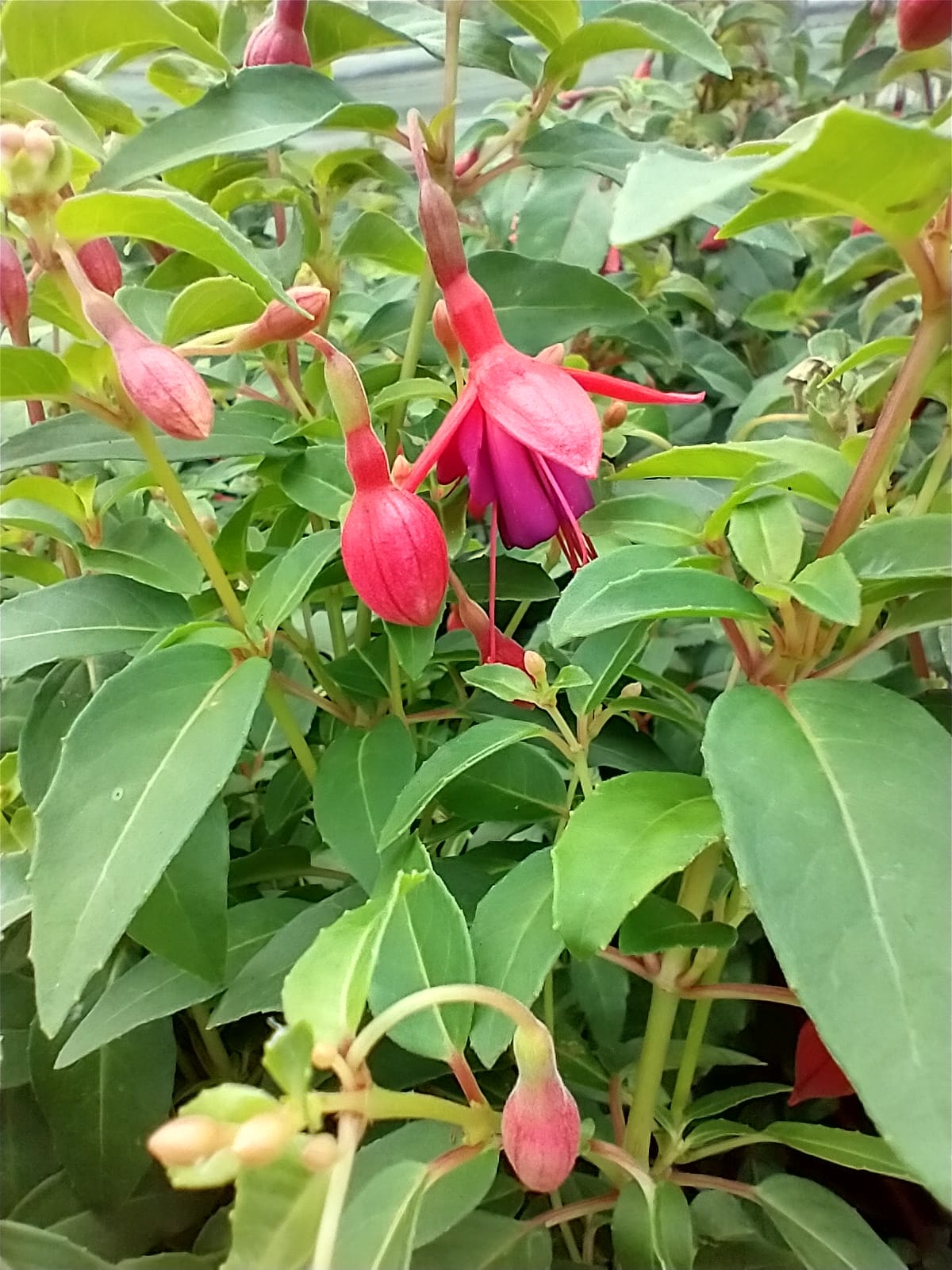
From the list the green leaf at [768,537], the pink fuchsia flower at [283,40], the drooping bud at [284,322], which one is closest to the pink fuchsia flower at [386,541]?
the drooping bud at [284,322]

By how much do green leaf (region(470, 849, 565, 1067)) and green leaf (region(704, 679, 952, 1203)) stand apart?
0.29 feet

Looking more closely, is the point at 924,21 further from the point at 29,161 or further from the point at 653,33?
the point at 29,161

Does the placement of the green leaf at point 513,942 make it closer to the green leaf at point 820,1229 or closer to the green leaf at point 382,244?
the green leaf at point 820,1229

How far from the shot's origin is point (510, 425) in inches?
14.8

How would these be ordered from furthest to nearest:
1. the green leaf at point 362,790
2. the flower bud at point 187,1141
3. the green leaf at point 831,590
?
the green leaf at point 362,790 < the green leaf at point 831,590 < the flower bud at point 187,1141

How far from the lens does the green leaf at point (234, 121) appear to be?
0.43m

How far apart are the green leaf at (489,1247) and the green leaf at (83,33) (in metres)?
0.51

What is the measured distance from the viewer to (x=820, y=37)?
140 cm

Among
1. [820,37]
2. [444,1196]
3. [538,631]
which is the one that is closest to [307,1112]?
[444,1196]

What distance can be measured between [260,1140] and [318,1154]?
0.03 m

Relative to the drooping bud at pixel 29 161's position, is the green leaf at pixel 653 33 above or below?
above

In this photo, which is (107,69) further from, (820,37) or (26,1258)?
(820,37)

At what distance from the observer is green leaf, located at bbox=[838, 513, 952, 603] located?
0.33m

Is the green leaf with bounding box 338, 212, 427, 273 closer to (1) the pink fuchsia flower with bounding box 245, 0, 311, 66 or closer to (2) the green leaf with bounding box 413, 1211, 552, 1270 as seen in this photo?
(1) the pink fuchsia flower with bounding box 245, 0, 311, 66
